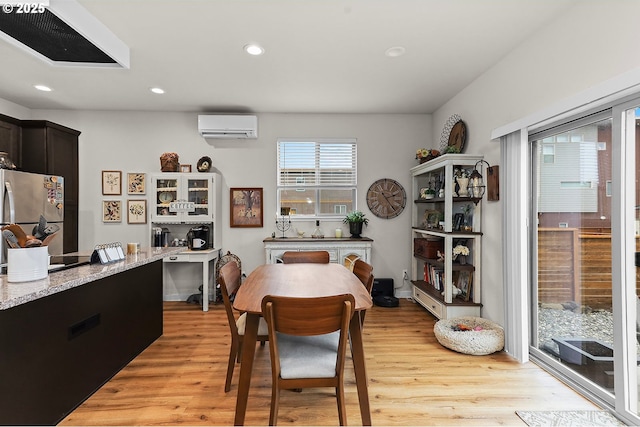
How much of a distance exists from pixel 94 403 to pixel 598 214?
3652 millimetres

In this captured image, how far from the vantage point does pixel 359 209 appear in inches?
177

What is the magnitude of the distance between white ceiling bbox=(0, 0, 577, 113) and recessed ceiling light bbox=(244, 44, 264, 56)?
55mm

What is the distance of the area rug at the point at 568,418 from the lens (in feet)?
5.83

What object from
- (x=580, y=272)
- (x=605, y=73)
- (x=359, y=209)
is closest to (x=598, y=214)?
(x=580, y=272)

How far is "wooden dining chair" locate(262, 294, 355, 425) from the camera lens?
1459 millimetres

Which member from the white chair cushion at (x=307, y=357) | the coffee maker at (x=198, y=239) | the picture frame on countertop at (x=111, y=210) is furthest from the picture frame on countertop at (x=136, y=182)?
the white chair cushion at (x=307, y=357)

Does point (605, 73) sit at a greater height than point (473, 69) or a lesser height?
lesser

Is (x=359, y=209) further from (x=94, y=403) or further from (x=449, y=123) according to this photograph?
(x=94, y=403)

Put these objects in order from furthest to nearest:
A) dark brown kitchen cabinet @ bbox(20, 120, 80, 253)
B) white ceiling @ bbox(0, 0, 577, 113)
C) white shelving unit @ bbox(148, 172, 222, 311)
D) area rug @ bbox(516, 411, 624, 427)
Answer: white shelving unit @ bbox(148, 172, 222, 311) → dark brown kitchen cabinet @ bbox(20, 120, 80, 253) → white ceiling @ bbox(0, 0, 577, 113) → area rug @ bbox(516, 411, 624, 427)

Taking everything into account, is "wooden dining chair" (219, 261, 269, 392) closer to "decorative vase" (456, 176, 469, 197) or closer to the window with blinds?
the window with blinds

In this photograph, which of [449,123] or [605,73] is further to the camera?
[449,123]

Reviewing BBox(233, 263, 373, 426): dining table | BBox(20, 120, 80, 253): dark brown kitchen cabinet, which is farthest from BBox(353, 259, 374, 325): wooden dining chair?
BBox(20, 120, 80, 253): dark brown kitchen cabinet

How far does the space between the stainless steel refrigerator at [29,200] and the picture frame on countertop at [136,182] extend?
0.76m

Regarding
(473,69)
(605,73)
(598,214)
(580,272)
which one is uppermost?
(473,69)
